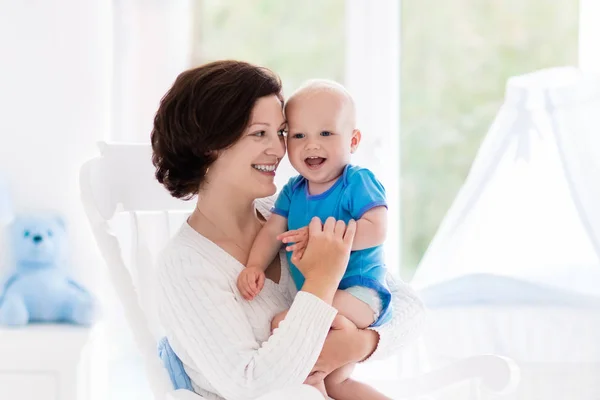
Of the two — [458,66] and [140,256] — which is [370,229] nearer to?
[140,256]

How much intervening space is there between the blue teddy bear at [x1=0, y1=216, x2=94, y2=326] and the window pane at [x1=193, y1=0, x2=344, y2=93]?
937 millimetres

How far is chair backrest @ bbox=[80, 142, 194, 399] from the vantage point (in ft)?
5.43

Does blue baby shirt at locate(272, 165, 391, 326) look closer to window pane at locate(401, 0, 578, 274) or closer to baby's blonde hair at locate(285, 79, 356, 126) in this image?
baby's blonde hair at locate(285, 79, 356, 126)

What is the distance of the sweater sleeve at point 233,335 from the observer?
1463 millimetres

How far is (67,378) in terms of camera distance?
2.30 meters

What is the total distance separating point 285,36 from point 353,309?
1681mm

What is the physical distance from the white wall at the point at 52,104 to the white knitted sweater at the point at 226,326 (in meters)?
1.17

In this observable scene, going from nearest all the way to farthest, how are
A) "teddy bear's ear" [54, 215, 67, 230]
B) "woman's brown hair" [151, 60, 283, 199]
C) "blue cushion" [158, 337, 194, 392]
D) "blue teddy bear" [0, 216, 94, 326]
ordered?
1. "woman's brown hair" [151, 60, 283, 199]
2. "blue cushion" [158, 337, 194, 392]
3. "blue teddy bear" [0, 216, 94, 326]
4. "teddy bear's ear" [54, 215, 67, 230]

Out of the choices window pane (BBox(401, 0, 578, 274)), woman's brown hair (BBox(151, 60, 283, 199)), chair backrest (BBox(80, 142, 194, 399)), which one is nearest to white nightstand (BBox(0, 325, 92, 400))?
chair backrest (BBox(80, 142, 194, 399))

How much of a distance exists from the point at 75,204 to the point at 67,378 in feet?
2.11

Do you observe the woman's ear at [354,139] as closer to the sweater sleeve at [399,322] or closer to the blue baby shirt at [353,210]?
the blue baby shirt at [353,210]

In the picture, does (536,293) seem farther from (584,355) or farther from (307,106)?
(307,106)

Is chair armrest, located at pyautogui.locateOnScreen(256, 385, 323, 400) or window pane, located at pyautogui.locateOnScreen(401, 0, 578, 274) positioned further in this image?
window pane, located at pyautogui.locateOnScreen(401, 0, 578, 274)

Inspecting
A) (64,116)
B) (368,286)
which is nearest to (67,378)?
(64,116)
